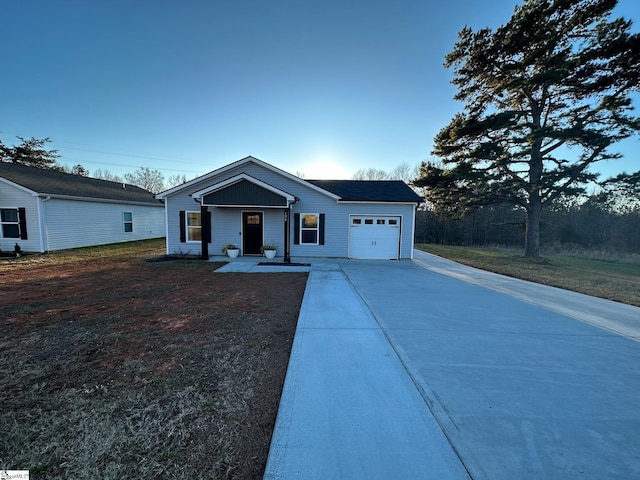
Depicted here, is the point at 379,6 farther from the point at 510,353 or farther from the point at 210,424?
the point at 210,424

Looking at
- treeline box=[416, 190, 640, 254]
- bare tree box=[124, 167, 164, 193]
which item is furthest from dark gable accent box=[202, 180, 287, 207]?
bare tree box=[124, 167, 164, 193]

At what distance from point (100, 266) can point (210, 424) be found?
10.5 metres

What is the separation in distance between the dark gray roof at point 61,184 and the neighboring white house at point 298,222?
6.19 m

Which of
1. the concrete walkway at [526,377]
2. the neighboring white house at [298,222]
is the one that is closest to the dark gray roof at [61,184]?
the neighboring white house at [298,222]

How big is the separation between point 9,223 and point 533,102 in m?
27.7

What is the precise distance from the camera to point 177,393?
8.59 feet

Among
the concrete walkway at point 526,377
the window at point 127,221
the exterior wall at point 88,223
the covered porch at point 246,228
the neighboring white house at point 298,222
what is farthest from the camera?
the window at point 127,221

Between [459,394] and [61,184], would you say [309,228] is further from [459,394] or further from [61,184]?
[61,184]

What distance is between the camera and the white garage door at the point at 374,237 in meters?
12.4

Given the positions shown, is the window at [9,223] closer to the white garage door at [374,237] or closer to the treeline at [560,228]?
the white garage door at [374,237]

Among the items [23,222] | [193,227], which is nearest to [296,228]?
[193,227]

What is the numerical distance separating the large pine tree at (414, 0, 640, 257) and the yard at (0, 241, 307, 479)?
45.2 feet

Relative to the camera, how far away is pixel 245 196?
35.8ft

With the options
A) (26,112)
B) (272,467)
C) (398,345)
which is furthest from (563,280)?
(26,112)
